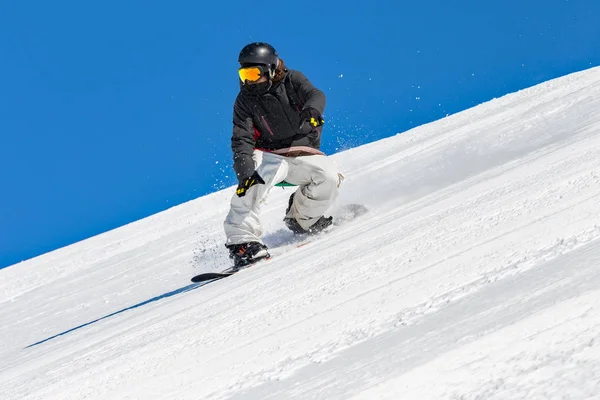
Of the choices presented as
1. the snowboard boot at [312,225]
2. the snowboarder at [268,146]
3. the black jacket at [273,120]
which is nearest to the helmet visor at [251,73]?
the snowboarder at [268,146]

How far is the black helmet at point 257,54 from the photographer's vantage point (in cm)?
604

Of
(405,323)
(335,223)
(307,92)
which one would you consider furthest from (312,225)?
(405,323)

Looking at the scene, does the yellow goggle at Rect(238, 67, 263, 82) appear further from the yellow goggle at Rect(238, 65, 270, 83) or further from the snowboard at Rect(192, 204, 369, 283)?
the snowboard at Rect(192, 204, 369, 283)

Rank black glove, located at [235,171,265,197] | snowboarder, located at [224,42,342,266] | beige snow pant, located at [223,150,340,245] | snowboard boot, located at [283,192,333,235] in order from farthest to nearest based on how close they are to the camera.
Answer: snowboard boot, located at [283,192,333,235] → beige snow pant, located at [223,150,340,245] → black glove, located at [235,171,265,197] → snowboarder, located at [224,42,342,266]

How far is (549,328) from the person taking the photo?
60.2 inches

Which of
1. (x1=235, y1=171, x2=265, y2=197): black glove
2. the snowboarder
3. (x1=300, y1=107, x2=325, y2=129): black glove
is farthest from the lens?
(x1=235, y1=171, x2=265, y2=197): black glove

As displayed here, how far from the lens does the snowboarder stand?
242 inches

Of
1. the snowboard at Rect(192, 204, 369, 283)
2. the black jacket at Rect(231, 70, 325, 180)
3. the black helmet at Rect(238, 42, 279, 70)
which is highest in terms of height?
the black helmet at Rect(238, 42, 279, 70)

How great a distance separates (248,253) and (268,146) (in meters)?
0.99

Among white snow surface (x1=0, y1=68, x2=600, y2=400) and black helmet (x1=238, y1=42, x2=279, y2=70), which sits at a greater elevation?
black helmet (x1=238, y1=42, x2=279, y2=70)

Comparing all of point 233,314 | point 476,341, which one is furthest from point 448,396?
point 233,314

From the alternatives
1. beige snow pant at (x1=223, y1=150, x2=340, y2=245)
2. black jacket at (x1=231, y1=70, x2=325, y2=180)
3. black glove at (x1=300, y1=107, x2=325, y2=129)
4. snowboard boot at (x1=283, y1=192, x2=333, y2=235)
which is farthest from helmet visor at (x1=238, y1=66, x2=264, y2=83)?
snowboard boot at (x1=283, y1=192, x2=333, y2=235)

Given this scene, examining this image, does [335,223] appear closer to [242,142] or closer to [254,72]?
[242,142]

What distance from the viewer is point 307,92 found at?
624cm
